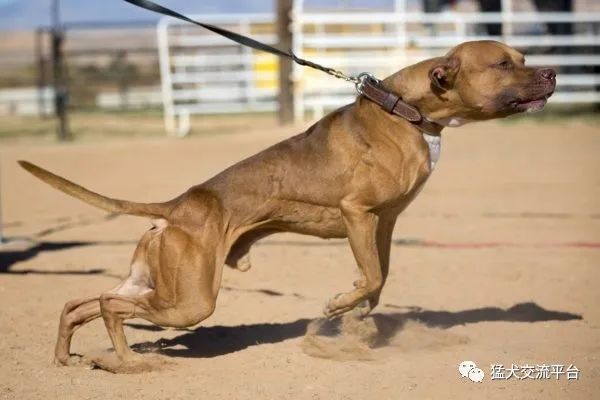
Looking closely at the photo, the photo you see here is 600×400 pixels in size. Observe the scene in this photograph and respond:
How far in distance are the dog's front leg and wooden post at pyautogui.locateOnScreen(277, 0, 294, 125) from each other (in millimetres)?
14496

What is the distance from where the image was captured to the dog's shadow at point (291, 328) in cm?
684

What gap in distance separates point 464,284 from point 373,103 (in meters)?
2.64

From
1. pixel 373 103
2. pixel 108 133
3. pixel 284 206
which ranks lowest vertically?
pixel 108 133

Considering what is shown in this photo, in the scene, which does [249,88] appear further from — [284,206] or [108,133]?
[284,206]

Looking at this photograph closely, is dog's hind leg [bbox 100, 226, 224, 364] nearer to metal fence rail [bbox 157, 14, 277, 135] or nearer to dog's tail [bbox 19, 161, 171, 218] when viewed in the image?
dog's tail [bbox 19, 161, 171, 218]

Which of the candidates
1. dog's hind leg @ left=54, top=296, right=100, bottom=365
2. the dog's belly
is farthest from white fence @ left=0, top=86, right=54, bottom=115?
the dog's belly

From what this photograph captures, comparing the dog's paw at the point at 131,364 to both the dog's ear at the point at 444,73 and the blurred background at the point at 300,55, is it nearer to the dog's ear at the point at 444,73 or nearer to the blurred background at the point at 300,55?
the dog's ear at the point at 444,73

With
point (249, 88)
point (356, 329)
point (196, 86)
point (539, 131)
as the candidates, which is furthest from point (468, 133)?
point (356, 329)

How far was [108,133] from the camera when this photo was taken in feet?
75.4

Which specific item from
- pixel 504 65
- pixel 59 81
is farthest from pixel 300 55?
pixel 504 65

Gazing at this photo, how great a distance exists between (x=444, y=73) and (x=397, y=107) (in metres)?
0.33

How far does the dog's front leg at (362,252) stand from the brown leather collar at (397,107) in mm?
579

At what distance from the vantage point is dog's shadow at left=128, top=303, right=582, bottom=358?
6.84m

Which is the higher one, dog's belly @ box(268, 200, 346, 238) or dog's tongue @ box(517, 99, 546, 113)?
dog's tongue @ box(517, 99, 546, 113)
